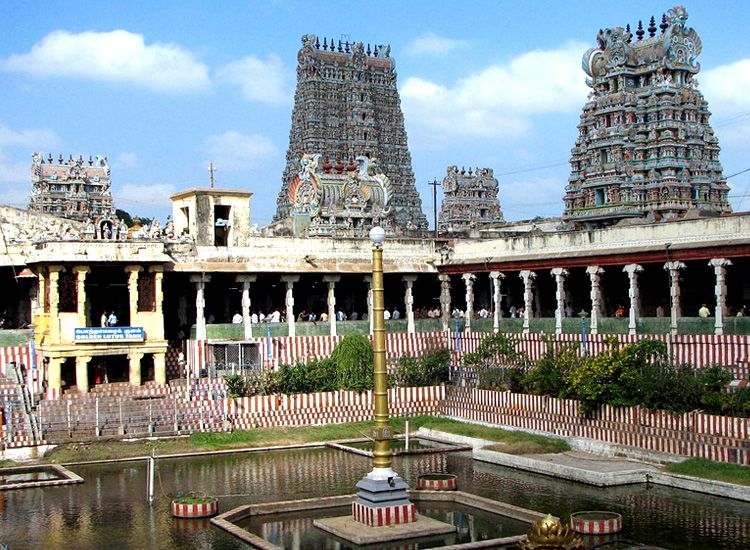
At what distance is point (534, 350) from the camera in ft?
127

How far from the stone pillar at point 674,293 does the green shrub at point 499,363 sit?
5.42 metres

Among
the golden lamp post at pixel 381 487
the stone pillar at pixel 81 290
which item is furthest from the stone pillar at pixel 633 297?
the stone pillar at pixel 81 290

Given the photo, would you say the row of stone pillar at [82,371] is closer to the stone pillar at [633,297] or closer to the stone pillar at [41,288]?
the stone pillar at [41,288]

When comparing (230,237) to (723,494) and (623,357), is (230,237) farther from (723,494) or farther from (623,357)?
(723,494)

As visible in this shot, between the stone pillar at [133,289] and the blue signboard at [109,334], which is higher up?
the stone pillar at [133,289]

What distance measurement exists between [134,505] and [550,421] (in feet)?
46.2

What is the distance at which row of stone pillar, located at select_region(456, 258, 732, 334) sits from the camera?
3453 cm

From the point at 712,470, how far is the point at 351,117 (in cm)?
5899

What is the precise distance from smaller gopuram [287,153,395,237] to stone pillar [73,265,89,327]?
56.0ft

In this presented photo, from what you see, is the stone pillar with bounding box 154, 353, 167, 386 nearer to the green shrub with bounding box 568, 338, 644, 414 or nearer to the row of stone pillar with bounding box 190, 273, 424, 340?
the row of stone pillar with bounding box 190, 273, 424, 340

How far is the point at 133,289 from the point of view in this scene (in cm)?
4062

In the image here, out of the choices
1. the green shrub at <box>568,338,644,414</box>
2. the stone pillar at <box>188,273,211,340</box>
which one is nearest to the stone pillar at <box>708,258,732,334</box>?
the green shrub at <box>568,338,644,414</box>

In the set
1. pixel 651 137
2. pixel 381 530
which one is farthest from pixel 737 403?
pixel 651 137

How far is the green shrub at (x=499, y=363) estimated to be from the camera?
38.4 meters
